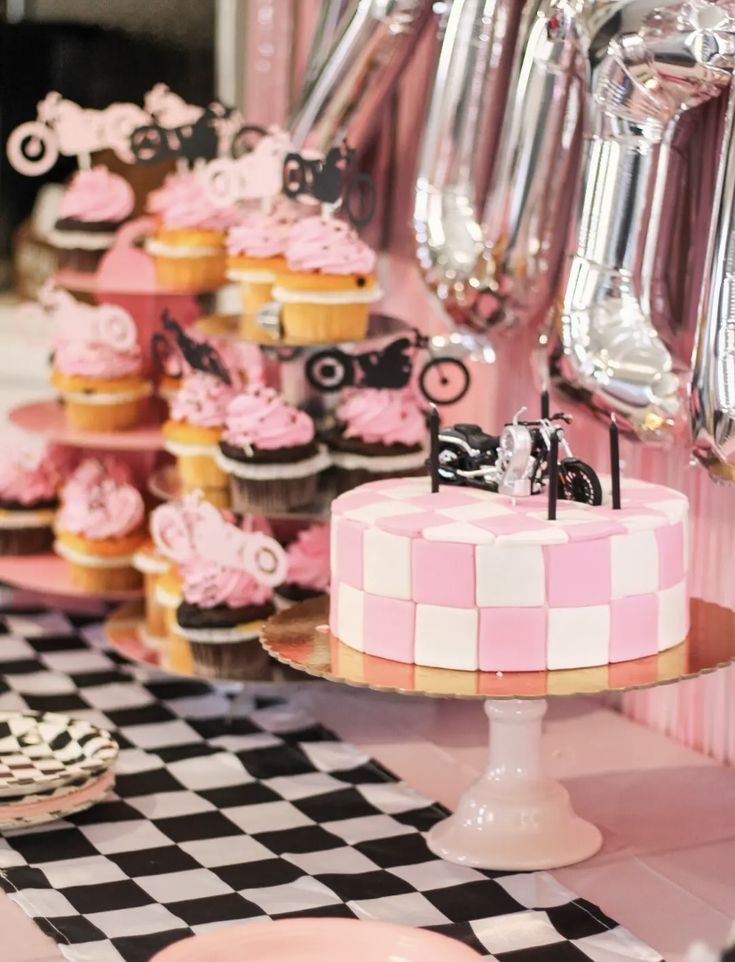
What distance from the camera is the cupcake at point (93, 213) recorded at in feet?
8.80

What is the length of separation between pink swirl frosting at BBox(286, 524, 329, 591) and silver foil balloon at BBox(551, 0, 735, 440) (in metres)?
0.43

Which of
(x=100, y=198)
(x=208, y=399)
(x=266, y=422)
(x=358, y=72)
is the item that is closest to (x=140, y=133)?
(x=100, y=198)

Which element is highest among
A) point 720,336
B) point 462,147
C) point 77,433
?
point 462,147

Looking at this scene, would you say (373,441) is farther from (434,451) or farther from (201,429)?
(434,451)

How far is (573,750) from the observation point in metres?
2.22

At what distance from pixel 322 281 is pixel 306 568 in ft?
1.30

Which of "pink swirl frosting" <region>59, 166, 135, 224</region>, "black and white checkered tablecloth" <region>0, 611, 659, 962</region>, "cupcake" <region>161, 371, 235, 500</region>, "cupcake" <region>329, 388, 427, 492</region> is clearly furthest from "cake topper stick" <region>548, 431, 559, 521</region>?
"pink swirl frosting" <region>59, 166, 135, 224</region>

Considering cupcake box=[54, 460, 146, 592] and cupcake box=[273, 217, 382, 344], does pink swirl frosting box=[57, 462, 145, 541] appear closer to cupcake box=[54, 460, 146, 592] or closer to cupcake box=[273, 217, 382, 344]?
cupcake box=[54, 460, 146, 592]

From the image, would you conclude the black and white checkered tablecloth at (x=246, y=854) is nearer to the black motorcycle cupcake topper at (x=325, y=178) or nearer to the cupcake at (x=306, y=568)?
the cupcake at (x=306, y=568)

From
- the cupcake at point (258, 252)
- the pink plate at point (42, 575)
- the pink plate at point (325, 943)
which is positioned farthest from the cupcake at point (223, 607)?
the pink plate at point (325, 943)

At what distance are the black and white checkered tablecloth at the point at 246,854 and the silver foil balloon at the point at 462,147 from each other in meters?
0.67

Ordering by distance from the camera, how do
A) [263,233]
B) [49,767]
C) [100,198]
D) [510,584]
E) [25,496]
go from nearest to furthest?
1. [510,584]
2. [49,767]
3. [263,233]
4. [100,198]
5. [25,496]

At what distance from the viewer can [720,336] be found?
1.84 m

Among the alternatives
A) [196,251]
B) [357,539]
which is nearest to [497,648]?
[357,539]
